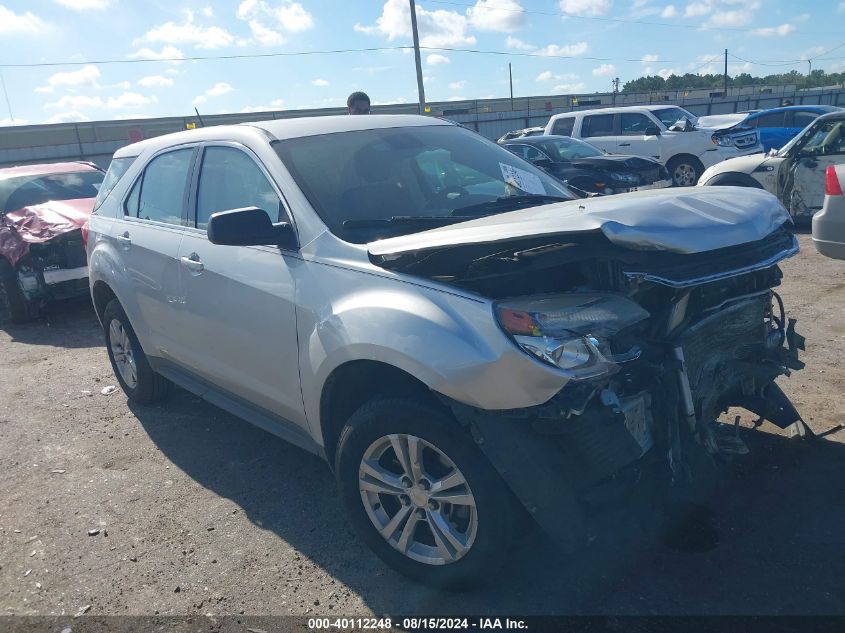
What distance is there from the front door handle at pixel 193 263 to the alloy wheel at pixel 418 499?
1.55m

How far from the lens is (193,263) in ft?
12.3

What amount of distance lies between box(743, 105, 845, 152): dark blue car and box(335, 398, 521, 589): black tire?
14.7 m

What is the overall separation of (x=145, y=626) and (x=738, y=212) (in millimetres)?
2975

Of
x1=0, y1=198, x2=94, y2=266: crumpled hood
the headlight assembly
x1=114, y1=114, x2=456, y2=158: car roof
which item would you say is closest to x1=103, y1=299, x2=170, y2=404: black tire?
A: x1=114, y1=114, x2=456, y2=158: car roof

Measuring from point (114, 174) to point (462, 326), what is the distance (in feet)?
12.3

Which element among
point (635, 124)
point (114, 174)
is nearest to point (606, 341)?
point (114, 174)

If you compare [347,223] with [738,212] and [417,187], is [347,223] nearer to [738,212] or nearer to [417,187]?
[417,187]

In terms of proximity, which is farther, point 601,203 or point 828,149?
point 828,149

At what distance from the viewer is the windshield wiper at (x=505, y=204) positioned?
3408 mm

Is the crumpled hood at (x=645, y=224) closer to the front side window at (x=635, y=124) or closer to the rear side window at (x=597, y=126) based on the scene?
the front side window at (x=635, y=124)

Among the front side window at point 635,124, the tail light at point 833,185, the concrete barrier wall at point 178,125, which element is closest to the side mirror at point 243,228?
the tail light at point 833,185

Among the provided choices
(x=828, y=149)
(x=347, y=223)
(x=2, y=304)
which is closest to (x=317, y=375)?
(x=347, y=223)

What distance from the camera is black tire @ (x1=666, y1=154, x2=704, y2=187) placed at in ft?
46.3

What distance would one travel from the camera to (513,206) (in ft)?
11.5
